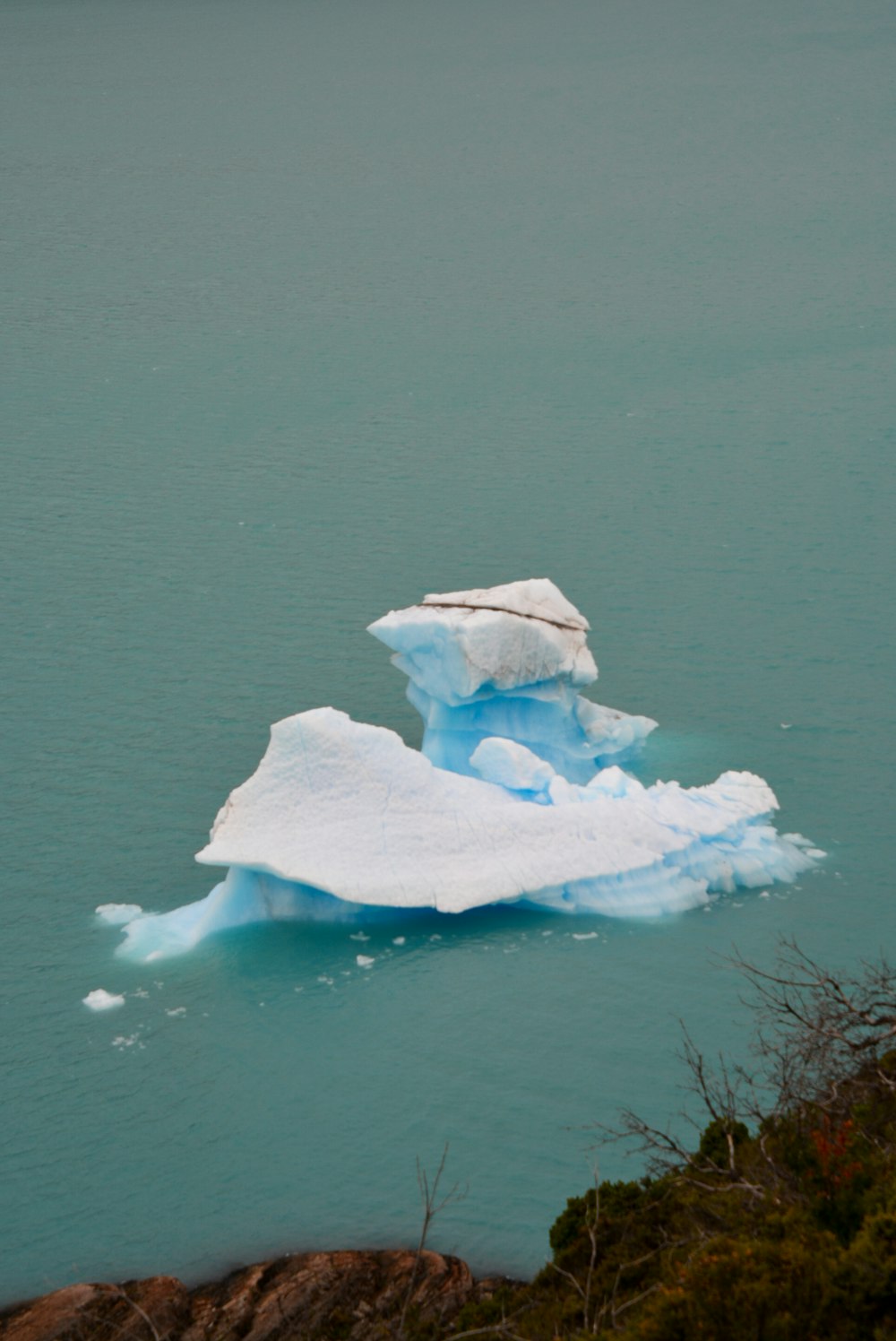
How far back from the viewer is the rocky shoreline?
5.83 meters

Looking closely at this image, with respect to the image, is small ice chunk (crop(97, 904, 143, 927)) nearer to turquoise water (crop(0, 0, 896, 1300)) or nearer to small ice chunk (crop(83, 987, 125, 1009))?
turquoise water (crop(0, 0, 896, 1300))

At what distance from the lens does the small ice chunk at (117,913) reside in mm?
8516

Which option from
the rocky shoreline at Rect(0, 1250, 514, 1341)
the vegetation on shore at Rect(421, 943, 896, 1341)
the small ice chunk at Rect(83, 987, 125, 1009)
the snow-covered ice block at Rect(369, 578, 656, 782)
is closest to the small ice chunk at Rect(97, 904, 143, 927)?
the small ice chunk at Rect(83, 987, 125, 1009)

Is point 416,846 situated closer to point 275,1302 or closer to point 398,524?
point 275,1302

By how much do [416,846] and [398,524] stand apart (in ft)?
17.8

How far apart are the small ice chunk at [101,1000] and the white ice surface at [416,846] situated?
356 mm

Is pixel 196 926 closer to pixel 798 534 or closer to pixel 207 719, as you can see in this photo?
pixel 207 719

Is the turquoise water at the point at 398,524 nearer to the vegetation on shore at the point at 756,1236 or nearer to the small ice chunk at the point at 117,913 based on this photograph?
the small ice chunk at the point at 117,913

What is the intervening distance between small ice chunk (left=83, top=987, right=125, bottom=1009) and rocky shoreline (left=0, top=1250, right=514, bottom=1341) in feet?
5.84

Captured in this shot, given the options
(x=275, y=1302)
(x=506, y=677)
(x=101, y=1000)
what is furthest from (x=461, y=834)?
(x=275, y=1302)

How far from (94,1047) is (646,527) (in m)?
7.22

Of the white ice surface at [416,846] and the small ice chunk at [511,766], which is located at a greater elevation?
the small ice chunk at [511,766]

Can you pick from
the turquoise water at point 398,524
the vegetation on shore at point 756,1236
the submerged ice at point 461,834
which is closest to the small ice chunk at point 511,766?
the submerged ice at point 461,834

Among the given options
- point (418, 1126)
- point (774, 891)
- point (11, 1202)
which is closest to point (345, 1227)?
point (418, 1126)
